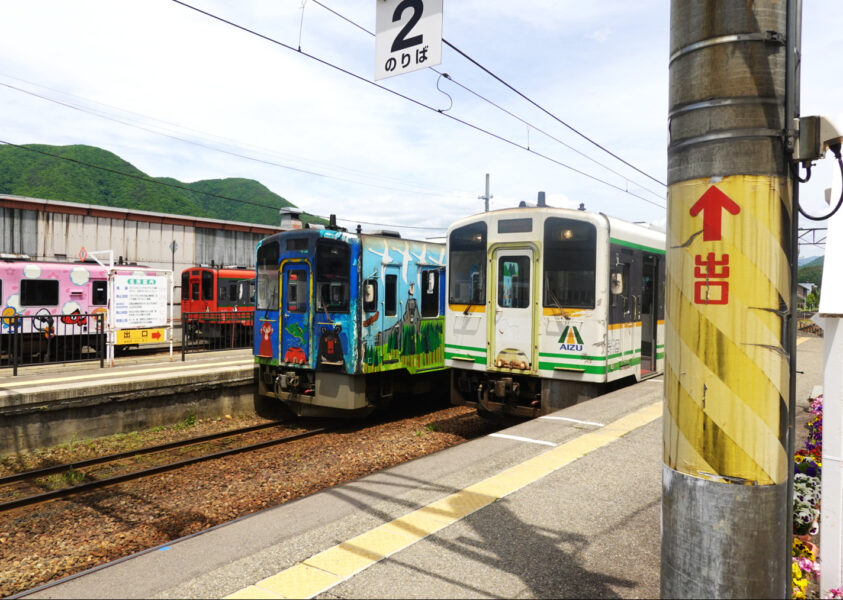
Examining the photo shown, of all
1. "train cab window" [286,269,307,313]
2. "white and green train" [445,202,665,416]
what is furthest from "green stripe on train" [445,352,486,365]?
"train cab window" [286,269,307,313]

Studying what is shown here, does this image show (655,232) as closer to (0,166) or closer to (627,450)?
(627,450)

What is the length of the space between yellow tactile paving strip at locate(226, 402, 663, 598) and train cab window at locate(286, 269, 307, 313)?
5652 mm

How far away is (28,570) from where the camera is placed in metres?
5.17

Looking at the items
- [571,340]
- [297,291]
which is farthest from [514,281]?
[297,291]

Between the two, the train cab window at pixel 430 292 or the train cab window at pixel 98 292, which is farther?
the train cab window at pixel 98 292

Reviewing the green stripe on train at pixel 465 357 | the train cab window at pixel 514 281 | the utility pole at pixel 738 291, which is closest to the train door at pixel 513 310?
the train cab window at pixel 514 281

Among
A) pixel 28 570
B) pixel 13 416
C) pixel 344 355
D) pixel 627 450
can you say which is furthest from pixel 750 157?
pixel 13 416

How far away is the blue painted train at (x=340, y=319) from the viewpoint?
985cm

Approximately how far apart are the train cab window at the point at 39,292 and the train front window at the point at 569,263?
1368 centimetres

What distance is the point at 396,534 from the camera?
12.9 ft

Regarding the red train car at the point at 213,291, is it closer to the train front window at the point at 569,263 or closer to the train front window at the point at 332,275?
the train front window at the point at 332,275

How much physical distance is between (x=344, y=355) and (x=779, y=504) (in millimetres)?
7968

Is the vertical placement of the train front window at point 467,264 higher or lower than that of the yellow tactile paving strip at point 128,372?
higher

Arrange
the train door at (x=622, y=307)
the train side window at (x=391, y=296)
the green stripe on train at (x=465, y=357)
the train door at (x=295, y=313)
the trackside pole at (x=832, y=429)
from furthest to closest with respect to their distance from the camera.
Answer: the train side window at (x=391, y=296)
the train door at (x=295, y=313)
the green stripe on train at (x=465, y=357)
the train door at (x=622, y=307)
the trackside pole at (x=832, y=429)
